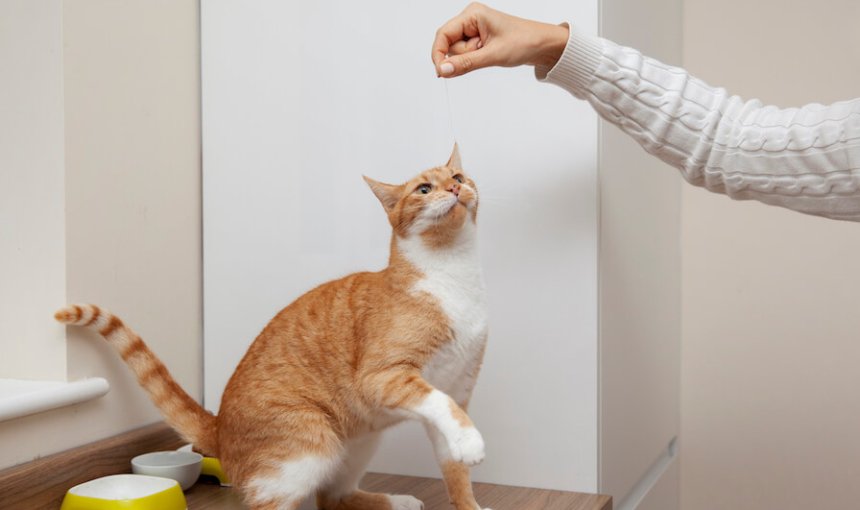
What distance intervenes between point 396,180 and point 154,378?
423 millimetres

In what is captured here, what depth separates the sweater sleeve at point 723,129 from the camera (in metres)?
0.99

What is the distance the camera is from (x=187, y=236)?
1.29m

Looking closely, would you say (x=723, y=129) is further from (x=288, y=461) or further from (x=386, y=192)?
(x=288, y=461)

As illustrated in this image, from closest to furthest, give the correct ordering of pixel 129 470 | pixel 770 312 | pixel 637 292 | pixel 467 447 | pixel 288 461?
pixel 467 447 → pixel 288 461 → pixel 129 470 → pixel 637 292 → pixel 770 312

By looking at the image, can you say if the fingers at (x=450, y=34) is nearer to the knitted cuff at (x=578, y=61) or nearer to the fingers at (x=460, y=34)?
the fingers at (x=460, y=34)

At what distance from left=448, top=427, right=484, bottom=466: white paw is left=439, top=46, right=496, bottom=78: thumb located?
0.39 meters

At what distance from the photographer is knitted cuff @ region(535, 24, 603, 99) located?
3.24ft

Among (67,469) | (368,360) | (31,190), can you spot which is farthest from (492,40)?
(67,469)

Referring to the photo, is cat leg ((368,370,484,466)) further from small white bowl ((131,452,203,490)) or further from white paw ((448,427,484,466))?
small white bowl ((131,452,203,490))

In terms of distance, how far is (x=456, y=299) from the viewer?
94 centimetres

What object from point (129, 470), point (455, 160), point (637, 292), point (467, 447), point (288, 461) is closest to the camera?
point (467, 447)

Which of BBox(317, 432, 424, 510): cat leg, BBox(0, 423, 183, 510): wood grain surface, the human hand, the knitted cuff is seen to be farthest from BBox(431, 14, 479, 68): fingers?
BBox(0, 423, 183, 510): wood grain surface

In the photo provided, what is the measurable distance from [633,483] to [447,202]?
675mm

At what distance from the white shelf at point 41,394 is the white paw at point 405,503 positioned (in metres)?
0.41
